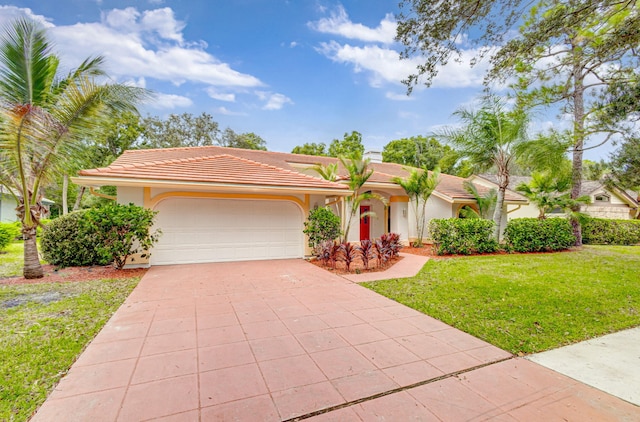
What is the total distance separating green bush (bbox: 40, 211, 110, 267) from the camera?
29.6 feet

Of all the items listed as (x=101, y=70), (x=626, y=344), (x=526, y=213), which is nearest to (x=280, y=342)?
(x=626, y=344)

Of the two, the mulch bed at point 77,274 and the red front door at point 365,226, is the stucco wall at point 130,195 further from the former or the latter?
the red front door at point 365,226

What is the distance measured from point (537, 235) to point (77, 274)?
17.3 metres

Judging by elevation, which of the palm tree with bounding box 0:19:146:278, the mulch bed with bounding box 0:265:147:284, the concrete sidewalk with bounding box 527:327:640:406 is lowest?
the concrete sidewalk with bounding box 527:327:640:406

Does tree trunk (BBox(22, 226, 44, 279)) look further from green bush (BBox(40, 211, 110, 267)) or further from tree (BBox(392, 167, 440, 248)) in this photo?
tree (BBox(392, 167, 440, 248))

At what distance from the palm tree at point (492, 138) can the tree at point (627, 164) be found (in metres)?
2.78

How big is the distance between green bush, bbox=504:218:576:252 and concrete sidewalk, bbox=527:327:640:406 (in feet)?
30.6

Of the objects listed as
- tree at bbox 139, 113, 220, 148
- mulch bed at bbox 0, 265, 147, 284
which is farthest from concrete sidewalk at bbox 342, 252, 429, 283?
tree at bbox 139, 113, 220, 148

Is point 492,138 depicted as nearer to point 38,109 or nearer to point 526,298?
point 526,298

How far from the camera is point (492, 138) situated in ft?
40.0

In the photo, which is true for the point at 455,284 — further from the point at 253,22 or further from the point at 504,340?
the point at 253,22

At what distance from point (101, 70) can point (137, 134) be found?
19963 mm

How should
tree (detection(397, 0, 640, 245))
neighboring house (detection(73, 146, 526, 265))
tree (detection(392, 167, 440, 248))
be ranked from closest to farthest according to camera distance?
1. tree (detection(397, 0, 640, 245))
2. neighboring house (detection(73, 146, 526, 265))
3. tree (detection(392, 167, 440, 248))

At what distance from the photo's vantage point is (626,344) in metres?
4.31
